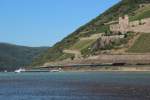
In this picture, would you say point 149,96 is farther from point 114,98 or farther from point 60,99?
point 60,99

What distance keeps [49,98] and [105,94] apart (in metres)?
9.67

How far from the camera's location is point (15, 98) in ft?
345

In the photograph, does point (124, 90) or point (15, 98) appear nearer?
point (15, 98)

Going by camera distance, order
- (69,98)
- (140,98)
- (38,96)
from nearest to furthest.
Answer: (140,98)
(69,98)
(38,96)

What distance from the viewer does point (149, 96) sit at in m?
97.8

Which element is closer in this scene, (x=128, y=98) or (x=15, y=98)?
(x=128, y=98)

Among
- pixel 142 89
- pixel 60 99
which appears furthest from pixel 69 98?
pixel 142 89

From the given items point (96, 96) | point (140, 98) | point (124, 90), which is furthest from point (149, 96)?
point (124, 90)

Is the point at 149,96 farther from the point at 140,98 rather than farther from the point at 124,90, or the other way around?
the point at 124,90

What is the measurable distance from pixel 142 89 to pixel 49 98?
59.5 feet

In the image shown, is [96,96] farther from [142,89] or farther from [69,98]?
[142,89]

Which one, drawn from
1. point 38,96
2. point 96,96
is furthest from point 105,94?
point 38,96

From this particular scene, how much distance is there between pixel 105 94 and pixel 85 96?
4014 millimetres

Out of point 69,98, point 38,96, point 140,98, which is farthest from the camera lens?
point 38,96
